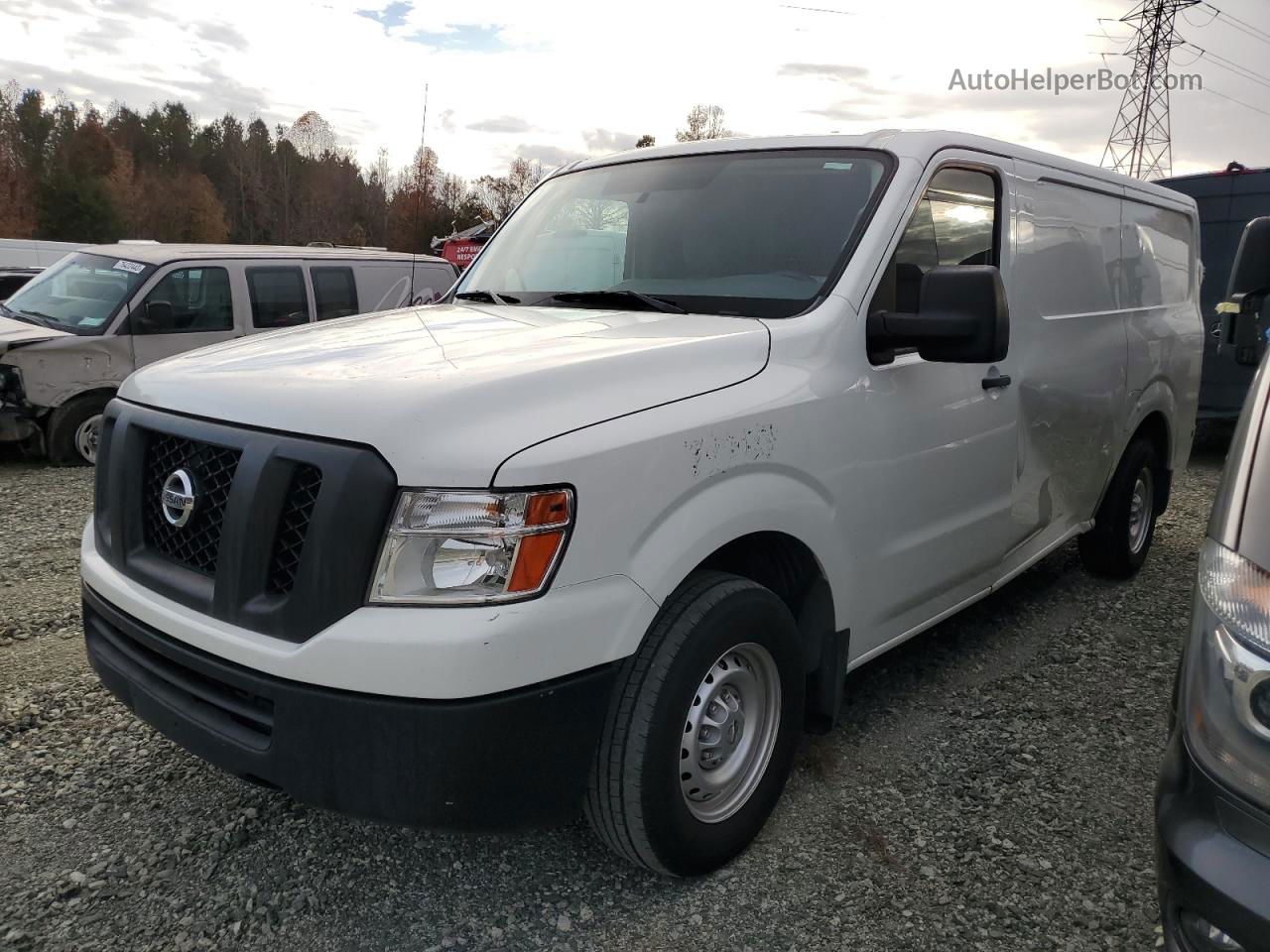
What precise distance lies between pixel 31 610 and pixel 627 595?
3685 mm

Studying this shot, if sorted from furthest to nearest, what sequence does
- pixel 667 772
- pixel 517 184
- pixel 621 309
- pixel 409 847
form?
1. pixel 517 184
2. pixel 621 309
3. pixel 409 847
4. pixel 667 772

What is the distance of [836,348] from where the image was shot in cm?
278

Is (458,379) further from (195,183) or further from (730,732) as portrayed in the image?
(195,183)

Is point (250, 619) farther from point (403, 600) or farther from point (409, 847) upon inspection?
point (409, 847)

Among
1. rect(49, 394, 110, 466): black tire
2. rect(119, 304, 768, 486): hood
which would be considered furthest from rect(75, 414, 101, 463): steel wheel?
rect(119, 304, 768, 486): hood

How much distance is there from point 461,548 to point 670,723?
66cm

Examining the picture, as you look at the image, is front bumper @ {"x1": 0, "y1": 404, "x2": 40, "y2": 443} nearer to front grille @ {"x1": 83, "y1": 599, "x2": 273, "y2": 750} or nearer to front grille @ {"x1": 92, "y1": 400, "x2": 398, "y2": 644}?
front grille @ {"x1": 83, "y1": 599, "x2": 273, "y2": 750}

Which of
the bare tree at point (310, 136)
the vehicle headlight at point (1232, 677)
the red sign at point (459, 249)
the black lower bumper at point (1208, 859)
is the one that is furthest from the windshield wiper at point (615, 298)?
the bare tree at point (310, 136)

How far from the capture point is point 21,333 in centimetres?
774

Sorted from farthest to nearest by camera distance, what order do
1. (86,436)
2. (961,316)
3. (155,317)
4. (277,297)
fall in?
(277,297) < (155,317) < (86,436) < (961,316)

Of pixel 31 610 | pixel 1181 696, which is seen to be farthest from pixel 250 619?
pixel 31 610

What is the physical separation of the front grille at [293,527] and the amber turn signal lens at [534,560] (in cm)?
45

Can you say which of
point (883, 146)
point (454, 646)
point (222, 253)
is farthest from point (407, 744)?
point (222, 253)

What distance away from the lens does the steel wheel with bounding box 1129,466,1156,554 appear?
203 inches
